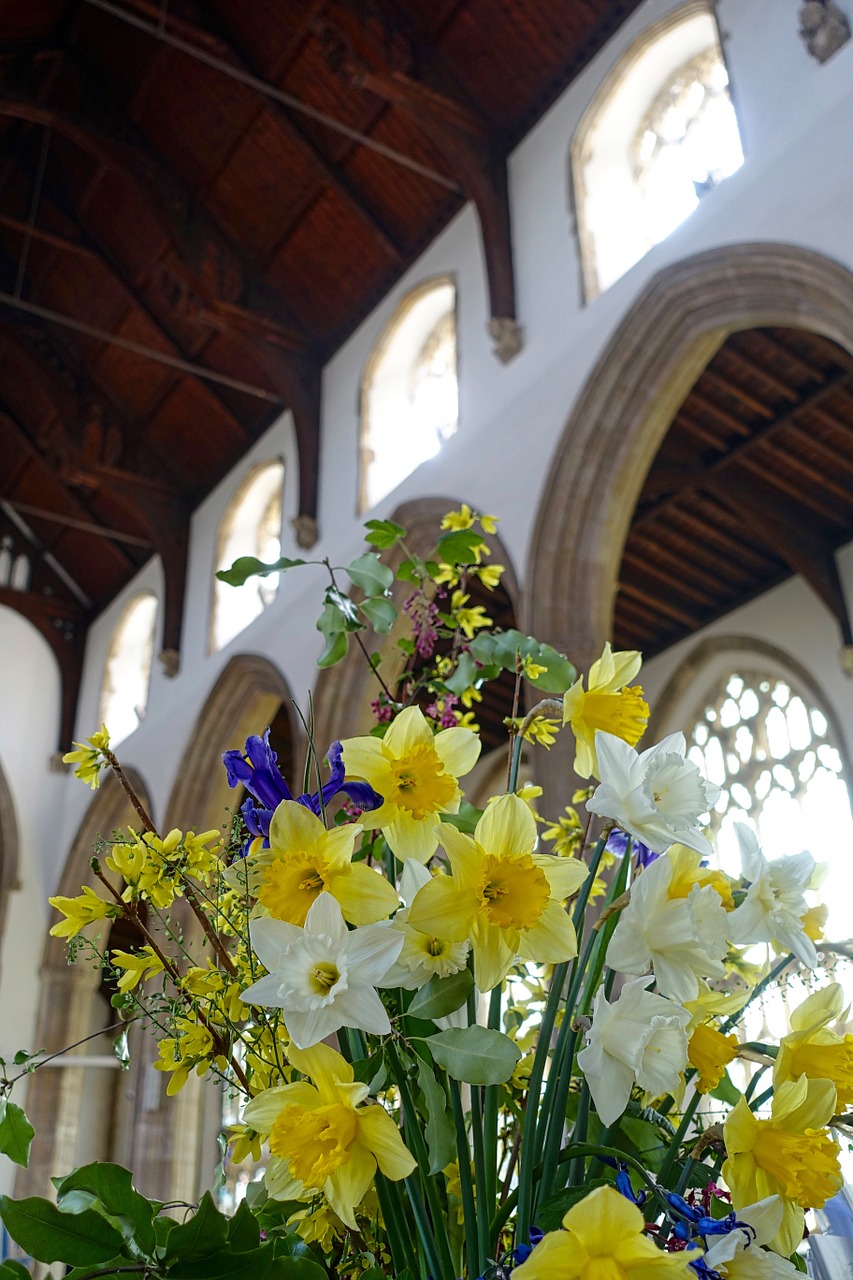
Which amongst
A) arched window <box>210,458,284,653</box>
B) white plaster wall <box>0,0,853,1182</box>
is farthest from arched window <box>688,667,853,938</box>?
arched window <box>210,458,284,653</box>

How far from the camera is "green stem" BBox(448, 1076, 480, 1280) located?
755mm

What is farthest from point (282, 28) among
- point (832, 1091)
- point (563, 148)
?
point (832, 1091)

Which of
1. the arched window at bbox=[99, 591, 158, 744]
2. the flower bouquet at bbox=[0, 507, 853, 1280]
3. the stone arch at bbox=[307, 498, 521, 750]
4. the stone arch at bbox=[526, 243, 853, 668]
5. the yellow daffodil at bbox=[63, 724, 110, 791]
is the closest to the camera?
the flower bouquet at bbox=[0, 507, 853, 1280]

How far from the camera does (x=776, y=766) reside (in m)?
9.24

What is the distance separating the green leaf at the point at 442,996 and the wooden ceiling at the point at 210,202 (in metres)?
7.21

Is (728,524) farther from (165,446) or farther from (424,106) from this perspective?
(165,446)

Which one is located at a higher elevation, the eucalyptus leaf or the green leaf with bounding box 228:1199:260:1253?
the eucalyptus leaf

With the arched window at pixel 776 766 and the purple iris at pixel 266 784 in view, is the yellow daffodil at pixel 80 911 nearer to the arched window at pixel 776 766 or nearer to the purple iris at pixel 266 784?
the purple iris at pixel 266 784

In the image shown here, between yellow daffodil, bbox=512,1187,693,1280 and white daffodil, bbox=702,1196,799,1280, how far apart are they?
0.07 meters

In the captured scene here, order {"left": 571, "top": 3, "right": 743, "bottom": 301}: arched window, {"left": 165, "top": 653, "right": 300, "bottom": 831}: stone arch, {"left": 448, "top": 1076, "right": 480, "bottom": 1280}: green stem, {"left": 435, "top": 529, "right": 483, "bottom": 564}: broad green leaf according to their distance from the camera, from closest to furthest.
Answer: {"left": 448, "top": 1076, "right": 480, "bottom": 1280}: green stem → {"left": 435, "top": 529, "right": 483, "bottom": 564}: broad green leaf → {"left": 571, "top": 3, "right": 743, "bottom": 301}: arched window → {"left": 165, "top": 653, "right": 300, "bottom": 831}: stone arch

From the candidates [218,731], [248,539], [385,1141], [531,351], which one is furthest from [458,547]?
[248,539]

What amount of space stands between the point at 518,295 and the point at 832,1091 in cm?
742

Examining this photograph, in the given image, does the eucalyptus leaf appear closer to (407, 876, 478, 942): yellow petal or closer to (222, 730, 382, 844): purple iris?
(407, 876, 478, 942): yellow petal

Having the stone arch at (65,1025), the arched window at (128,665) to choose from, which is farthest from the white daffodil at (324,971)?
the arched window at (128,665)
